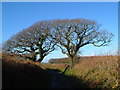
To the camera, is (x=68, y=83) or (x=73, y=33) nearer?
(x=68, y=83)

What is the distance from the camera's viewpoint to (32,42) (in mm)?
32688

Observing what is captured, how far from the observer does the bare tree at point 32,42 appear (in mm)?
30427

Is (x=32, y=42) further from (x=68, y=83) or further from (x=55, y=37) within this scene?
(x=68, y=83)

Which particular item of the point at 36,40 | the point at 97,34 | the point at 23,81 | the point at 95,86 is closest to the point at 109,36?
the point at 97,34

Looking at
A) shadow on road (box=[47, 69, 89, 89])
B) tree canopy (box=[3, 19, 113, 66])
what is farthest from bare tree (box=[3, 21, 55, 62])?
shadow on road (box=[47, 69, 89, 89])

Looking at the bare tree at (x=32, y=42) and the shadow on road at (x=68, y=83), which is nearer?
the shadow on road at (x=68, y=83)

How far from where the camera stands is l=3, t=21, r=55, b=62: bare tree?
30427mm

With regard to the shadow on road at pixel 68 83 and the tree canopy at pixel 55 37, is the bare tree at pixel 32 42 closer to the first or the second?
the tree canopy at pixel 55 37

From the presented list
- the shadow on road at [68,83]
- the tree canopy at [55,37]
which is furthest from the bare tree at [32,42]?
the shadow on road at [68,83]

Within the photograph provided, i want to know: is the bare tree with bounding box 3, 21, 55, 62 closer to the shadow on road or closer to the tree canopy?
the tree canopy

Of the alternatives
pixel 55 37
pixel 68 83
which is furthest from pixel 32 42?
pixel 68 83

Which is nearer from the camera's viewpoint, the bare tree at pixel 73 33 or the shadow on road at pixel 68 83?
the shadow on road at pixel 68 83

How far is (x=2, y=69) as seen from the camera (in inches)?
244

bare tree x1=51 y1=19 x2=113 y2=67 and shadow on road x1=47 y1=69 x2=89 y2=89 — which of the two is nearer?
shadow on road x1=47 y1=69 x2=89 y2=89
